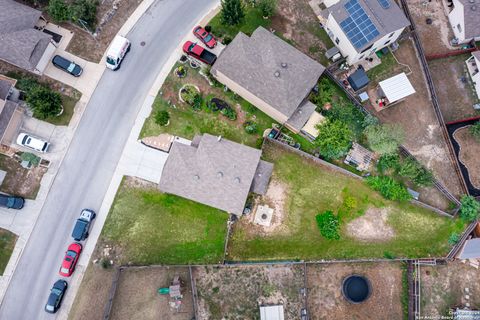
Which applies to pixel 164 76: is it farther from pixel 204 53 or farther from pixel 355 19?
pixel 355 19

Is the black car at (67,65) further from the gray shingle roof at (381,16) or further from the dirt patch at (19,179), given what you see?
the gray shingle roof at (381,16)

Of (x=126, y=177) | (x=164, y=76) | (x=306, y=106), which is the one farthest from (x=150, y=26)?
(x=306, y=106)

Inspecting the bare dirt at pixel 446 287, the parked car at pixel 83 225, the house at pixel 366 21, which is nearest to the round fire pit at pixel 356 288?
the bare dirt at pixel 446 287

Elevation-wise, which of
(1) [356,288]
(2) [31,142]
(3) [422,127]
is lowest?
(1) [356,288]

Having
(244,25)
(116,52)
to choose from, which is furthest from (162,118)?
(244,25)

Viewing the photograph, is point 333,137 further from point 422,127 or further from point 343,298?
point 343,298

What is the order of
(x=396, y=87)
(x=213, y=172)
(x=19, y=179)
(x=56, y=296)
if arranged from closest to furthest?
(x=213, y=172)
(x=56, y=296)
(x=19, y=179)
(x=396, y=87)

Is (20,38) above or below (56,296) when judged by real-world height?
above

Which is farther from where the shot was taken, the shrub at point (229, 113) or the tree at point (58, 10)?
the shrub at point (229, 113)
